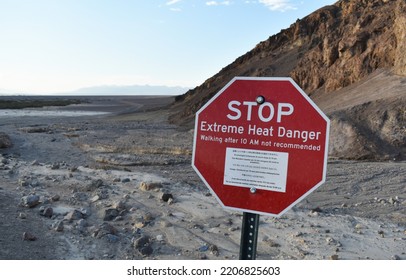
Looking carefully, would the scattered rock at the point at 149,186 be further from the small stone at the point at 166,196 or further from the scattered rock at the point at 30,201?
the scattered rock at the point at 30,201

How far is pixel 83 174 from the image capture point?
9688mm

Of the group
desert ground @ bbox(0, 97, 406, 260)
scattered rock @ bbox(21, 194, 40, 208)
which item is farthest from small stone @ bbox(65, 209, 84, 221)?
scattered rock @ bbox(21, 194, 40, 208)

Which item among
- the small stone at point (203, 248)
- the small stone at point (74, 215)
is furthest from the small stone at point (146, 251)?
the small stone at point (74, 215)

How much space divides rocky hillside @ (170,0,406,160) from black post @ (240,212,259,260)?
36.2 feet

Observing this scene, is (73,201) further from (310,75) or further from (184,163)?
(310,75)

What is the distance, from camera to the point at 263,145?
95.0 inches

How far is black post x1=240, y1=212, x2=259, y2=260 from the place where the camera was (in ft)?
8.22

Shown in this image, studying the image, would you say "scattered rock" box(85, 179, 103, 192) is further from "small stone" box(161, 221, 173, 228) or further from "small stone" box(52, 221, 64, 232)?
"small stone" box(161, 221, 173, 228)

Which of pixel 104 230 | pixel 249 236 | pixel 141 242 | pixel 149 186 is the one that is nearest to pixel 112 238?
pixel 104 230

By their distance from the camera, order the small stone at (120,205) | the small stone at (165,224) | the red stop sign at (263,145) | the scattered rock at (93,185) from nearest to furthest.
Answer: the red stop sign at (263,145)
the small stone at (165,224)
the small stone at (120,205)
the scattered rock at (93,185)

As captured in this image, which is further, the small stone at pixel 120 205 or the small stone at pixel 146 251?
the small stone at pixel 120 205

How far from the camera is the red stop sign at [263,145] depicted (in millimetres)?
2352

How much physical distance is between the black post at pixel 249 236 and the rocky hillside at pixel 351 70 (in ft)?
36.2

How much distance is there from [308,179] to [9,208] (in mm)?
5389
